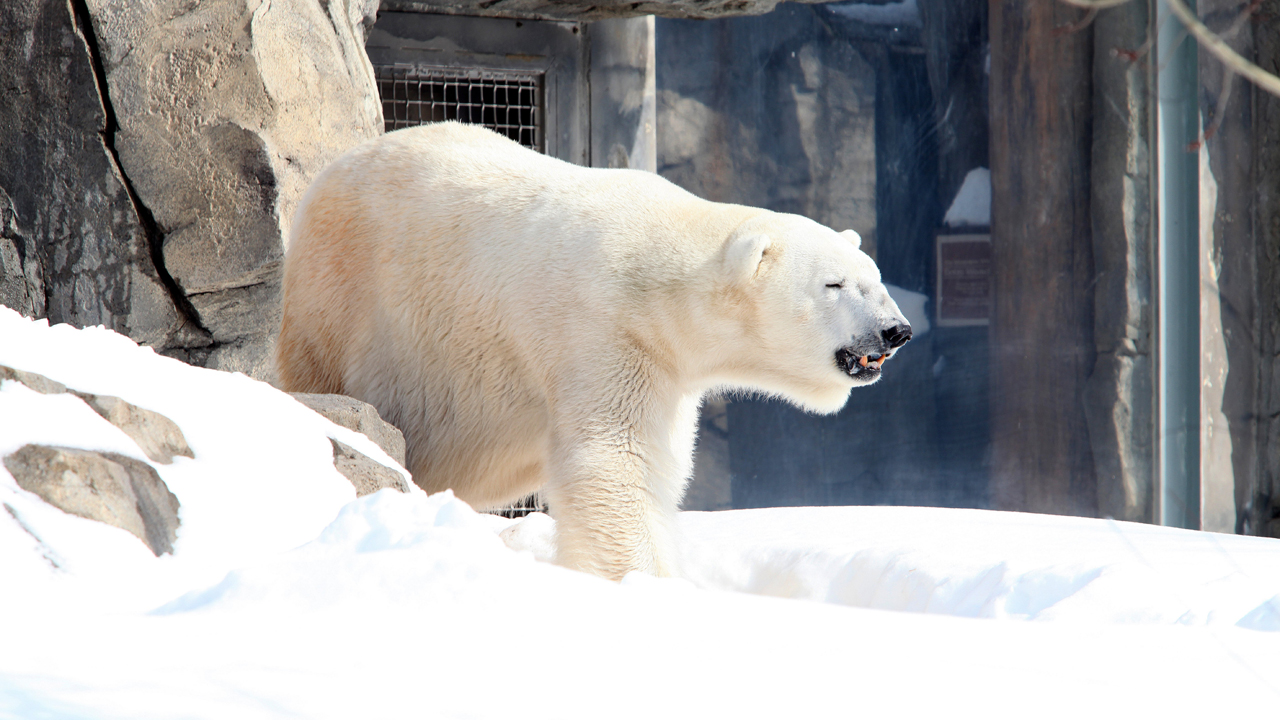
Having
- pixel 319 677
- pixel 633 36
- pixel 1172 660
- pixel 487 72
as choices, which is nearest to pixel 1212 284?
pixel 633 36

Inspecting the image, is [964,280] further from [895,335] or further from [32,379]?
[32,379]

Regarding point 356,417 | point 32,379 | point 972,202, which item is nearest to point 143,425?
point 32,379

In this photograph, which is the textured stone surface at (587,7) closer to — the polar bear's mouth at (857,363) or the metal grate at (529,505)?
the metal grate at (529,505)

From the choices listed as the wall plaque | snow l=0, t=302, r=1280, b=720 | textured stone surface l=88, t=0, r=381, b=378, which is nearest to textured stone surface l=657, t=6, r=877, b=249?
the wall plaque

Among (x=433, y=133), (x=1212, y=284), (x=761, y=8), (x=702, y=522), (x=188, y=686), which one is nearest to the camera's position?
(x=188, y=686)

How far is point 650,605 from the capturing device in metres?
1.50

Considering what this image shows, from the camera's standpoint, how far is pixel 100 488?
5.33 feet

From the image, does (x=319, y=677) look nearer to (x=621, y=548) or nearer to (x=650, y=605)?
(x=650, y=605)

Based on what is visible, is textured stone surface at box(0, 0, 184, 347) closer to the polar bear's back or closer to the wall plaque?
Result: the polar bear's back

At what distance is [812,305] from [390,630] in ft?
4.92

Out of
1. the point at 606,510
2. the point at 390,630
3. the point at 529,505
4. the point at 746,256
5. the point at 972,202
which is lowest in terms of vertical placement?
the point at 529,505

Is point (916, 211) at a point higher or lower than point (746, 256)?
higher

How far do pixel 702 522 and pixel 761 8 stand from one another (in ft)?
7.17

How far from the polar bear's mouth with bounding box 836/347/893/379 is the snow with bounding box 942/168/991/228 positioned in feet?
14.3
